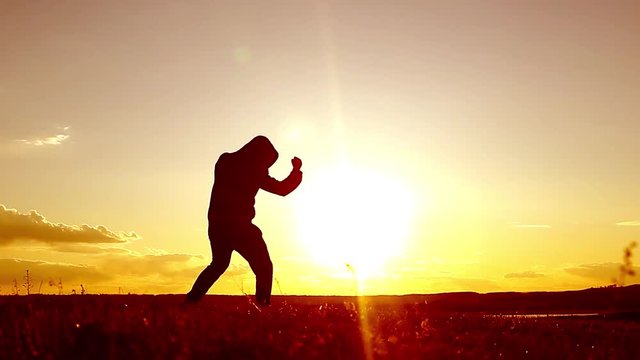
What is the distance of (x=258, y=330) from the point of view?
650 centimetres

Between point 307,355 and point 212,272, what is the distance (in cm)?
543

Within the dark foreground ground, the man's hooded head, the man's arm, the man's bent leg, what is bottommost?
the dark foreground ground

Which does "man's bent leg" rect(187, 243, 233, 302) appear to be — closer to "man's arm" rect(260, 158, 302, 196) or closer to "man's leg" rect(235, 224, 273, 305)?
"man's leg" rect(235, 224, 273, 305)

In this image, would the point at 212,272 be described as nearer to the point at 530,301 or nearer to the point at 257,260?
the point at 257,260

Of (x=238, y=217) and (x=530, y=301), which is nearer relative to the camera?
(x=238, y=217)

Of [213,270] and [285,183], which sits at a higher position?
[285,183]

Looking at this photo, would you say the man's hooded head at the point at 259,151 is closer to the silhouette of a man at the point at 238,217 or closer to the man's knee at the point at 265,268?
the silhouette of a man at the point at 238,217

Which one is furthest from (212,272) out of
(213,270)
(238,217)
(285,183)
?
(285,183)

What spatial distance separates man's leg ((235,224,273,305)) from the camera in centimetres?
1084

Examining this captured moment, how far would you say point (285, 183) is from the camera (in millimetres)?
11680

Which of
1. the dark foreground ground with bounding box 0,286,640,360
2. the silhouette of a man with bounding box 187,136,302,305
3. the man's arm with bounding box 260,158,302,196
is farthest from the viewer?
the man's arm with bounding box 260,158,302,196

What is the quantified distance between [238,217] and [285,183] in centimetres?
114

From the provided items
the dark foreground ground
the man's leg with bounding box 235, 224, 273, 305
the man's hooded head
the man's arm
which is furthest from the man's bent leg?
the dark foreground ground

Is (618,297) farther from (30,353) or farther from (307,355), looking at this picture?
(30,353)
